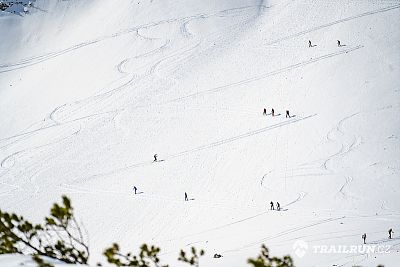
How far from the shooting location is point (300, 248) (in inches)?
768

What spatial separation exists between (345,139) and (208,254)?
1196cm

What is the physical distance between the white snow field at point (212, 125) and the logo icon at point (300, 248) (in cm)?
11

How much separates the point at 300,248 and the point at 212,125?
14180 millimetres

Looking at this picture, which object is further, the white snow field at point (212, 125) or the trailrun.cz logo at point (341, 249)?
the white snow field at point (212, 125)

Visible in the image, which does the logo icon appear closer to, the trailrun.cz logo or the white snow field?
the trailrun.cz logo

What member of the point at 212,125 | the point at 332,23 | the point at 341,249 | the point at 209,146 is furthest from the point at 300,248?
the point at 332,23

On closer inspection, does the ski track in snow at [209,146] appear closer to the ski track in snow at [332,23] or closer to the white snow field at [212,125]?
the white snow field at [212,125]

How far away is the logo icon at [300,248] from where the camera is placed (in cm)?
1893

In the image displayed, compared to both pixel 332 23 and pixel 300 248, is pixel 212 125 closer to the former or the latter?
pixel 332 23

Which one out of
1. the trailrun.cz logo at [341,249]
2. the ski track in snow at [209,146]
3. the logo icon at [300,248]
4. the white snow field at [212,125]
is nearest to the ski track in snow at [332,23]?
the white snow field at [212,125]

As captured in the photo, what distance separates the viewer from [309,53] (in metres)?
36.8

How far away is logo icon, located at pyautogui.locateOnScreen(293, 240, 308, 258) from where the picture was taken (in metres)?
18.9

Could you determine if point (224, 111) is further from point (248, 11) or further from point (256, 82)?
point (248, 11)

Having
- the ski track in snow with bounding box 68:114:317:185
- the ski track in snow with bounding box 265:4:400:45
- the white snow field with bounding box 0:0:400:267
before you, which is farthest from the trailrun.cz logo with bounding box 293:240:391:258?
the ski track in snow with bounding box 265:4:400:45
